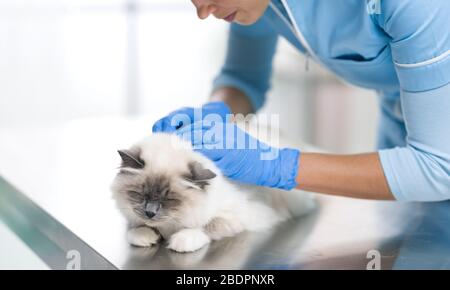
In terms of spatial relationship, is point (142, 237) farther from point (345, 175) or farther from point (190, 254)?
point (345, 175)

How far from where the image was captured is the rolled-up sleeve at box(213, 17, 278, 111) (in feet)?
6.38

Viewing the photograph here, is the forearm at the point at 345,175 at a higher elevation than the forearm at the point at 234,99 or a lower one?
lower

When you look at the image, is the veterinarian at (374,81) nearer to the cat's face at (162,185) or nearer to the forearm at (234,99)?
the cat's face at (162,185)

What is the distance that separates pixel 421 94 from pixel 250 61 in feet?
2.68

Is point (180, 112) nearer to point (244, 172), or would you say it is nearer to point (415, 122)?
point (244, 172)

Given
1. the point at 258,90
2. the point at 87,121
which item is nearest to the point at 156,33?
the point at 87,121

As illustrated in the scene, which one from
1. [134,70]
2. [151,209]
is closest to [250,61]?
[151,209]

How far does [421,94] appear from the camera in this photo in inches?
49.2

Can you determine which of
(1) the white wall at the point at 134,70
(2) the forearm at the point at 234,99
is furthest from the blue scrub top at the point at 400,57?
(1) the white wall at the point at 134,70

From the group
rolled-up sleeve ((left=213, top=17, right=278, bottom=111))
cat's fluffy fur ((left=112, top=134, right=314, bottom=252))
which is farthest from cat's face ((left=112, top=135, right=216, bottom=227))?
rolled-up sleeve ((left=213, top=17, right=278, bottom=111))

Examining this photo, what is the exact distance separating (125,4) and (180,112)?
2761 millimetres

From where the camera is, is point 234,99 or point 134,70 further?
point 134,70

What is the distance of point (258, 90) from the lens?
79.8 inches

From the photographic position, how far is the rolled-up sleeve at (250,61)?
6.38 ft
